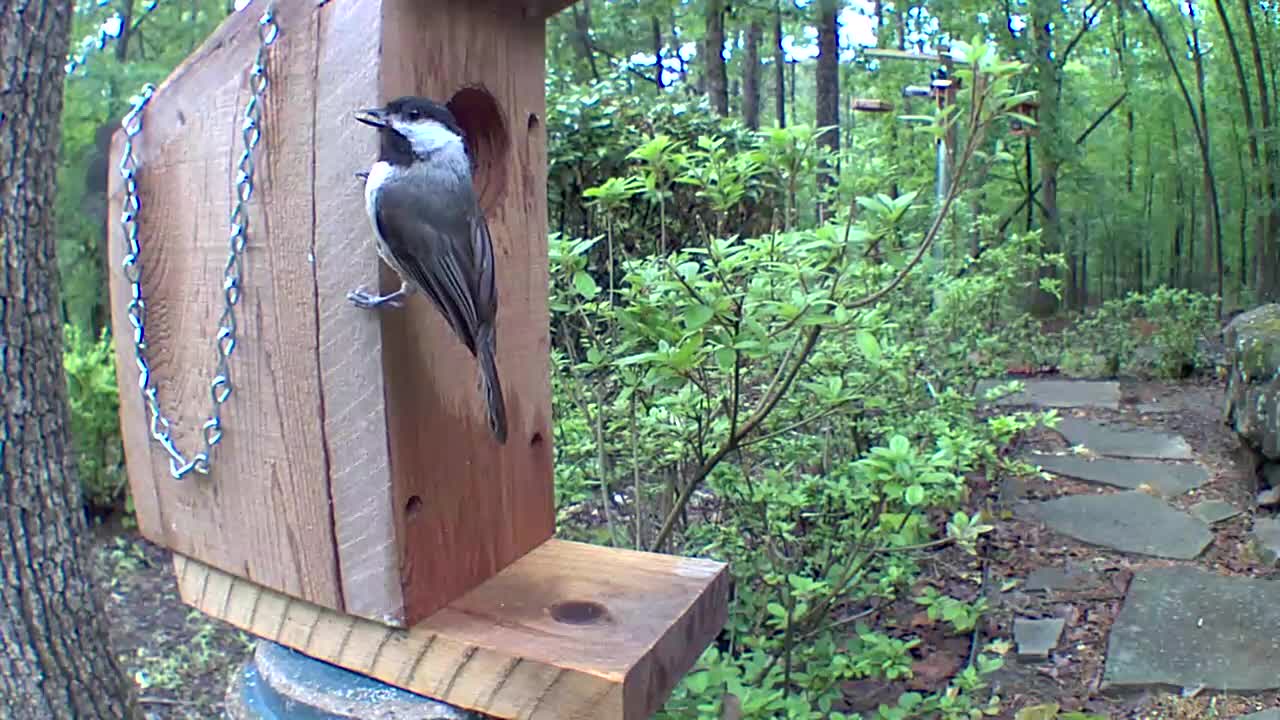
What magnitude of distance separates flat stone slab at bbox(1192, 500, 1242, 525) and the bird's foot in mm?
4350

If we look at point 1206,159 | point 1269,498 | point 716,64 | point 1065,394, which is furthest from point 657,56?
point 1269,498

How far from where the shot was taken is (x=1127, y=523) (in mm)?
4426

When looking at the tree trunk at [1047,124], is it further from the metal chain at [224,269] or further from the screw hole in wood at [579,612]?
the metal chain at [224,269]

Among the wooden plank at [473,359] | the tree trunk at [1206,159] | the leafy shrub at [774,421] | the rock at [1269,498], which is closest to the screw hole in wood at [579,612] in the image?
the wooden plank at [473,359]

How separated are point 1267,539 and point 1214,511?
0.38m

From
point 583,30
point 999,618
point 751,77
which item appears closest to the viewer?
point 999,618

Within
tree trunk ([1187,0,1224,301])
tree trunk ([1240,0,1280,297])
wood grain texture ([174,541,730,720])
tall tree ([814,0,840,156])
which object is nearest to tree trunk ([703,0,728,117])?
tall tree ([814,0,840,156])

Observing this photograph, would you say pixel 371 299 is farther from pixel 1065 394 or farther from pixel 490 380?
pixel 1065 394

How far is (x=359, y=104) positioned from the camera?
1.21 meters

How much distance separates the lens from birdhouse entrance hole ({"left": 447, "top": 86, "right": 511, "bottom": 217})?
147 cm

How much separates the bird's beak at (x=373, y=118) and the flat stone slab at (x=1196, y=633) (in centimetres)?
287

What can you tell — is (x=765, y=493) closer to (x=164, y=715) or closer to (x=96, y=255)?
(x=164, y=715)

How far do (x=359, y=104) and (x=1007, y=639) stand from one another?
3.00 meters

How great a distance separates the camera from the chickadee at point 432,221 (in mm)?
1138
